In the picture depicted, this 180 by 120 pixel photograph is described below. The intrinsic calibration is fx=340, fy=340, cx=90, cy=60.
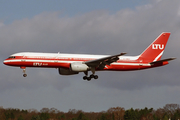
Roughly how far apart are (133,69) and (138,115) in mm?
52268

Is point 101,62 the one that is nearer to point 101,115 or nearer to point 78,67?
point 78,67

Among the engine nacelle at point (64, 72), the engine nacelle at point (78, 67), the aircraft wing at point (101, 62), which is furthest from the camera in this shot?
the engine nacelle at point (64, 72)

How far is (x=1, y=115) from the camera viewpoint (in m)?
121

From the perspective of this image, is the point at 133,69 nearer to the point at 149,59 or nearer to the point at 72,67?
the point at 149,59

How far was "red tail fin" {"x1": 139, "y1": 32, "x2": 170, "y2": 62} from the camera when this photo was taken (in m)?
67.3

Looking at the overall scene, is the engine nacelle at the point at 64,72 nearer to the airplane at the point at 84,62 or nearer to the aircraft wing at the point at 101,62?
the airplane at the point at 84,62

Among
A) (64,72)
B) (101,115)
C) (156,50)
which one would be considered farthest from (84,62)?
(101,115)

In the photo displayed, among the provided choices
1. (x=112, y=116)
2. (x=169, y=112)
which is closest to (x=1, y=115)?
(x=112, y=116)

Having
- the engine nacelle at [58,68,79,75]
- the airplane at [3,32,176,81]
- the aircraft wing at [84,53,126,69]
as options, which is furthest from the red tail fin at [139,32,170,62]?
the engine nacelle at [58,68,79,75]

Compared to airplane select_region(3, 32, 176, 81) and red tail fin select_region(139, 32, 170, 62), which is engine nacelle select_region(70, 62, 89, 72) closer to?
airplane select_region(3, 32, 176, 81)

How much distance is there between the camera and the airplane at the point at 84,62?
198ft

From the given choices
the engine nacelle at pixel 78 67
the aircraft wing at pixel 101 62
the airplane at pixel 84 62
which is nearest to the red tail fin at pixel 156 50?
the airplane at pixel 84 62

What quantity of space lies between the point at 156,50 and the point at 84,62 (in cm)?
1656

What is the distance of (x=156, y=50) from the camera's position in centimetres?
6900
